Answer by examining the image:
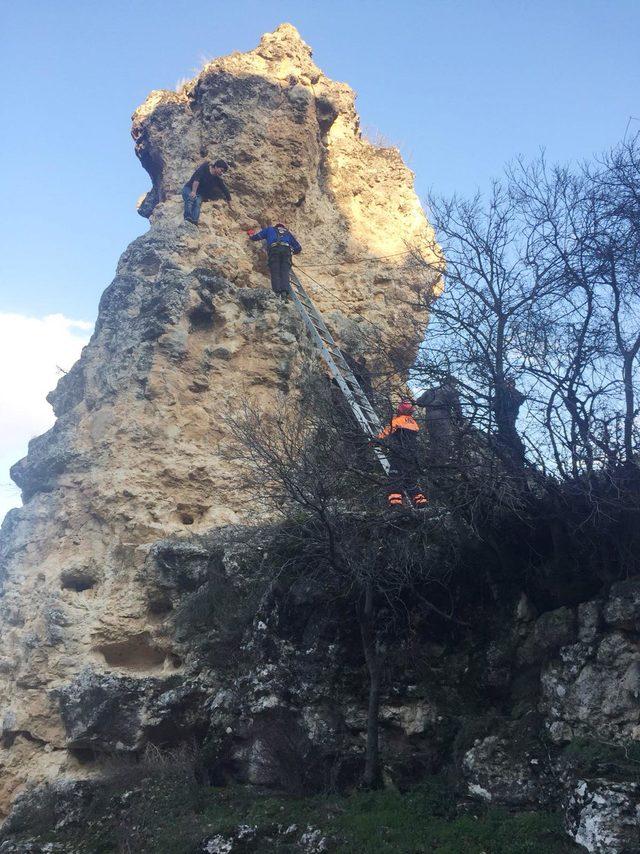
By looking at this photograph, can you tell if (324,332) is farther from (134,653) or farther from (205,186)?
(134,653)

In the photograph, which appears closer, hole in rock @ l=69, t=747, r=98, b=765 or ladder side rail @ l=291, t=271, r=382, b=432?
hole in rock @ l=69, t=747, r=98, b=765

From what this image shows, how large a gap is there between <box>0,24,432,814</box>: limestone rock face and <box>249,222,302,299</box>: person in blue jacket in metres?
0.29

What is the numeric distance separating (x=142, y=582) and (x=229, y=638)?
158 cm

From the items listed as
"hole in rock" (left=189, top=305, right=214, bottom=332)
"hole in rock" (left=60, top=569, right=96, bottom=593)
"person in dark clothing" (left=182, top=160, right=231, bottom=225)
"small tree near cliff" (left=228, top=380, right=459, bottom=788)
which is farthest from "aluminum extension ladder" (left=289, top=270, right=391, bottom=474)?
"hole in rock" (left=60, top=569, right=96, bottom=593)

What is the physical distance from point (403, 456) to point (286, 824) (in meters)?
3.76

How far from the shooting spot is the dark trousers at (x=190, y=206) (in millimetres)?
13125

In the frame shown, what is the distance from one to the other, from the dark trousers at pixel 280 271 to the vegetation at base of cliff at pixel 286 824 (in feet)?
26.4

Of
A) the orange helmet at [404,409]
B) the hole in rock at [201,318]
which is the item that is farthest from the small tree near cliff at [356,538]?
the hole in rock at [201,318]

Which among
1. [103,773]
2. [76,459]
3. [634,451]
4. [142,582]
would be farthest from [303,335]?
[103,773]

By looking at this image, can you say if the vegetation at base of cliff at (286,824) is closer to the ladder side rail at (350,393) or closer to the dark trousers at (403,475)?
the dark trousers at (403,475)

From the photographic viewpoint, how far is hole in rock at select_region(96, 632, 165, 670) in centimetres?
920

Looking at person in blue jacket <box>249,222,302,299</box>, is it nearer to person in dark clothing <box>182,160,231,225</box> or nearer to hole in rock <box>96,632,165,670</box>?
person in dark clothing <box>182,160,231,225</box>

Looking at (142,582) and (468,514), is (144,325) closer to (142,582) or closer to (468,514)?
(142,582)

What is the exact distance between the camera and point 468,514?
26.0 ft
